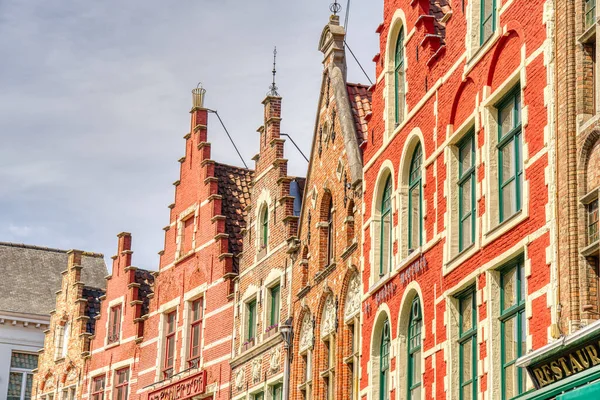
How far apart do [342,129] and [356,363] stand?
5302mm

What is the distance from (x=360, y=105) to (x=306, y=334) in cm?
523

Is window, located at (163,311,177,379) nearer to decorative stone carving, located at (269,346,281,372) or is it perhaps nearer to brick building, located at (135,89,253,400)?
brick building, located at (135,89,253,400)

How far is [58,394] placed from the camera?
45.4 metres

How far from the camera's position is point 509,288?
20.4 metres

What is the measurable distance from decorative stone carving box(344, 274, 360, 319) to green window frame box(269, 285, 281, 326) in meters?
4.63

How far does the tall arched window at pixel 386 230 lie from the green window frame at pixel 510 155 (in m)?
5.46

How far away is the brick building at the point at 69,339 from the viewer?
44.6m

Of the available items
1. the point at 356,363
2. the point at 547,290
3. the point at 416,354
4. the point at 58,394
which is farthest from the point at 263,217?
the point at 547,290

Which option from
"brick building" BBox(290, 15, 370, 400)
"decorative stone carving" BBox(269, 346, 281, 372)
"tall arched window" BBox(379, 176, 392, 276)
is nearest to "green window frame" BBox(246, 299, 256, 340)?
"decorative stone carving" BBox(269, 346, 281, 372)

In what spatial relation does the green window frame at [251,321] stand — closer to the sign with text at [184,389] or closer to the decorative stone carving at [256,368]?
the decorative stone carving at [256,368]

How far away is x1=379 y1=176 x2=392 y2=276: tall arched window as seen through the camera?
26.5 m

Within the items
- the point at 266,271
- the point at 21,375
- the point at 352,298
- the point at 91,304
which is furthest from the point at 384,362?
the point at 21,375

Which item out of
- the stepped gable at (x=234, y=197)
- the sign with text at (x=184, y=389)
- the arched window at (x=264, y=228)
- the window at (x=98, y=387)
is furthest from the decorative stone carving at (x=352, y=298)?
the window at (x=98, y=387)

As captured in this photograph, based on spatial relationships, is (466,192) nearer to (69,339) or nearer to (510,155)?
(510,155)
